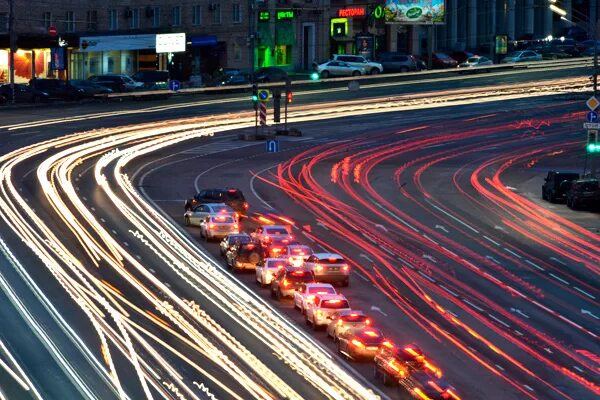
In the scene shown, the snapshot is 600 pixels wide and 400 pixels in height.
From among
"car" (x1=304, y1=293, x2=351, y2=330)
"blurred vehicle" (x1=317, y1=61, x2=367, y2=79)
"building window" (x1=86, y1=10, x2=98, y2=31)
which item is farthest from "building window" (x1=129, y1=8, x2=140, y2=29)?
"car" (x1=304, y1=293, x2=351, y2=330)

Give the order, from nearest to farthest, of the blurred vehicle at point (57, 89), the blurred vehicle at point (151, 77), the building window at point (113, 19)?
the blurred vehicle at point (57, 89) → the blurred vehicle at point (151, 77) → the building window at point (113, 19)

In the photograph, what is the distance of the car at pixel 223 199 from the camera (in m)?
63.6

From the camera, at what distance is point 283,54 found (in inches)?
5212

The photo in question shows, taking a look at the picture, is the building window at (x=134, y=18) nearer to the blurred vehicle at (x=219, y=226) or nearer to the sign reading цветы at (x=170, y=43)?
the sign reading цветы at (x=170, y=43)

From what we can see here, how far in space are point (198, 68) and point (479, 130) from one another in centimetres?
4005

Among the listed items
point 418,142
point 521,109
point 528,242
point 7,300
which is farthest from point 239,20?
point 7,300

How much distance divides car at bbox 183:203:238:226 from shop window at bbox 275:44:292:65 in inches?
2833

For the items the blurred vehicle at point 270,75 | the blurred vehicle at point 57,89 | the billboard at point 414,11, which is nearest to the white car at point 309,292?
the blurred vehicle at point 57,89

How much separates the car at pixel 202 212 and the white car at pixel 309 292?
14210 mm

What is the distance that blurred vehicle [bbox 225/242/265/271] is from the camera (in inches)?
1998

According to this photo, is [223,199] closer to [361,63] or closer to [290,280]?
[290,280]

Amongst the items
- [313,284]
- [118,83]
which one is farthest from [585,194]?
[118,83]

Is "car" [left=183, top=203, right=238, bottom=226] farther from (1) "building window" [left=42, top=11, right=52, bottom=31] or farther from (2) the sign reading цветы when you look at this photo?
(1) "building window" [left=42, top=11, right=52, bottom=31]

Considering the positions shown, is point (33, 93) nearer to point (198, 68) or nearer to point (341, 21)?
point (198, 68)
